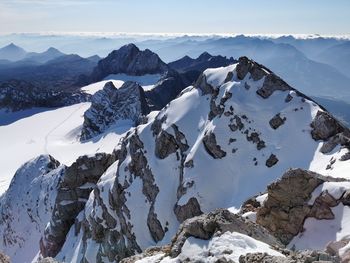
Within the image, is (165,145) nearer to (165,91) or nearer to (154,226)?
(154,226)

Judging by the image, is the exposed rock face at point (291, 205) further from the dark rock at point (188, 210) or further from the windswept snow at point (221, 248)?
the dark rock at point (188, 210)

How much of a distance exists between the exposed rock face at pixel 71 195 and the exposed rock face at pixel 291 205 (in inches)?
1533

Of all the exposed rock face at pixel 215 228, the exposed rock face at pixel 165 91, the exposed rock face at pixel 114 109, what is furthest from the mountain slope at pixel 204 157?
the exposed rock face at pixel 165 91

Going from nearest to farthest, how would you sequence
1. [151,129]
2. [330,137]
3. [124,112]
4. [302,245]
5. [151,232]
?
[302,245] → [330,137] → [151,232] → [151,129] → [124,112]

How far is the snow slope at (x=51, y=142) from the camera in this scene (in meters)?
120

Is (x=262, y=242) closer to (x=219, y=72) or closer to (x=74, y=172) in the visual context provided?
(x=219, y=72)

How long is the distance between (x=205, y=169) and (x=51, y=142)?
107m

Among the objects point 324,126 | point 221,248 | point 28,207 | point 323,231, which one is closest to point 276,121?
point 324,126

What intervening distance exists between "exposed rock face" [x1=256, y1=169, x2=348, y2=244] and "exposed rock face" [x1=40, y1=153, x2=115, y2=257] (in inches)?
1533

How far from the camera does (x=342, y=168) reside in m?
39.6

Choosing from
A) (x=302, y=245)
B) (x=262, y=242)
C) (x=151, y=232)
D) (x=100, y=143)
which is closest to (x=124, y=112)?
(x=100, y=143)

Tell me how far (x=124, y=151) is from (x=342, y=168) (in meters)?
31.8

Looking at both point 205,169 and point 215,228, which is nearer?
point 215,228

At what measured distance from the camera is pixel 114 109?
136125 millimetres
